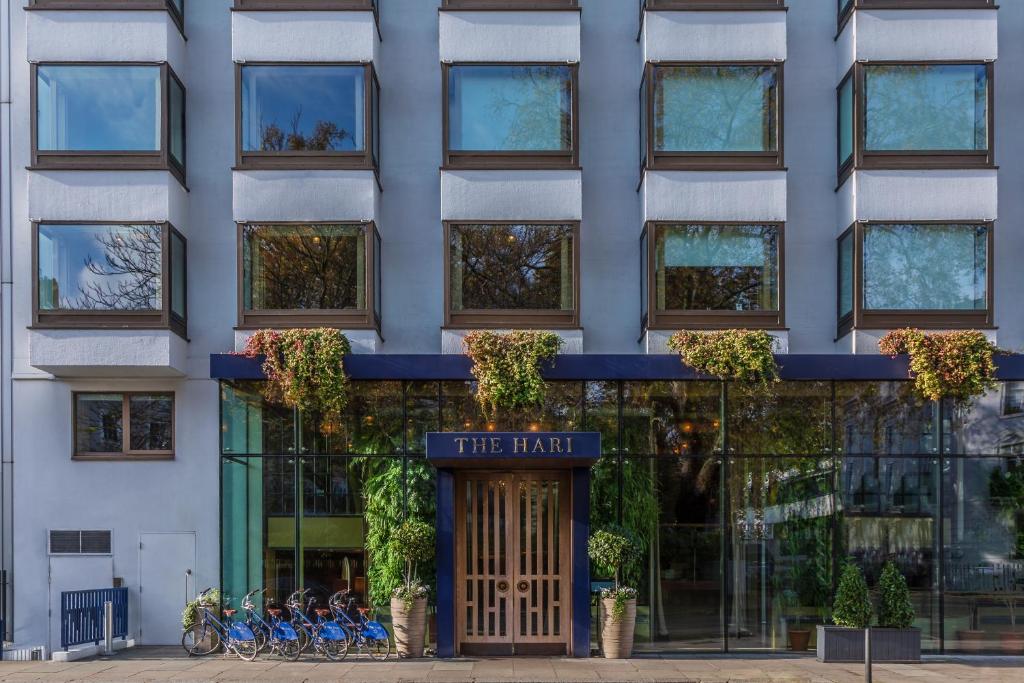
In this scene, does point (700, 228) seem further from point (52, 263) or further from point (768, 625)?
point (52, 263)

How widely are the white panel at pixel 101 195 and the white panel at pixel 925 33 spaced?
12068 millimetres

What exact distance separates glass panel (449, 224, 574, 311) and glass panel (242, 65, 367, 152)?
101 inches

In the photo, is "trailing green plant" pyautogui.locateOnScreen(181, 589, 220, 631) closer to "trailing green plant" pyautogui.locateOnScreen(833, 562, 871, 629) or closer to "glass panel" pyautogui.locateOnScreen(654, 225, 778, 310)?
"glass panel" pyautogui.locateOnScreen(654, 225, 778, 310)

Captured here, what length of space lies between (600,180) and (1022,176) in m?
7.31

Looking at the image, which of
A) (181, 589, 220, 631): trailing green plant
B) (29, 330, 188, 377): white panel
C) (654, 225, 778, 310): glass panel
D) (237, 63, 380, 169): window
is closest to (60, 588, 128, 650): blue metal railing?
(181, 589, 220, 631): trailing green plant

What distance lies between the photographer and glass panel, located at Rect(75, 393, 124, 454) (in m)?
16.1

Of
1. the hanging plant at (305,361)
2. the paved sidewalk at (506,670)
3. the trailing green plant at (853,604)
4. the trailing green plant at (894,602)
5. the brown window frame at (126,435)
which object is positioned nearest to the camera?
the paved sidewalk at (506,670)

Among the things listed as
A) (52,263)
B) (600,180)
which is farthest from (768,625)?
(52,263)

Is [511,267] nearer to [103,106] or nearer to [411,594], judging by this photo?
[411,594]

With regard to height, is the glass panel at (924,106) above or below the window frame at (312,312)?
above

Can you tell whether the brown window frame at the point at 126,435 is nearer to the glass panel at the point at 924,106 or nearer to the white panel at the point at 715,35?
the white panel at the point at 715,35

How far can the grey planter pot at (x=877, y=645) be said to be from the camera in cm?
1447

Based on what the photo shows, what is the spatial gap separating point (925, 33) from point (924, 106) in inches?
48.4

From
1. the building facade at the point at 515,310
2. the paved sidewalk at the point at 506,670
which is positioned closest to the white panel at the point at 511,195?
the building facade at the point at 515,310
